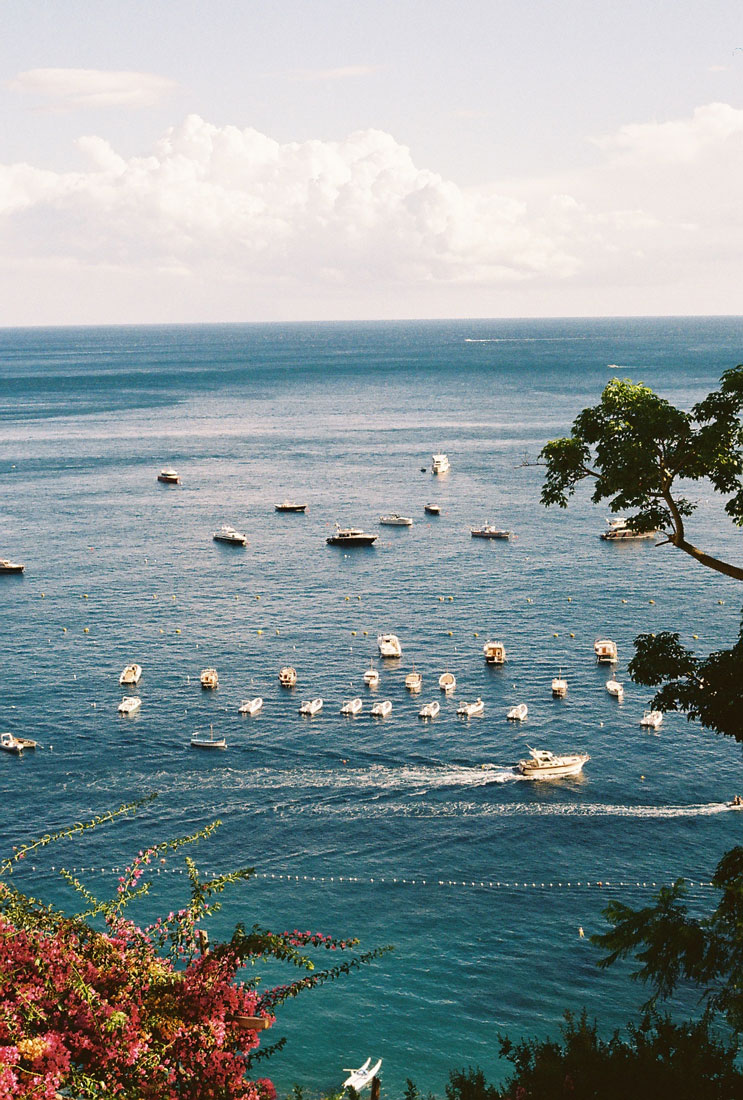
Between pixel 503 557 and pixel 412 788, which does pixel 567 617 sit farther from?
pixel 412 788

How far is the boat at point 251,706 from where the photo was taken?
8994 cm

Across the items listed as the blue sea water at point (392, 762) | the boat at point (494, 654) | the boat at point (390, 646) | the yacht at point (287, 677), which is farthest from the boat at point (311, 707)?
the boat at point (494, 654)

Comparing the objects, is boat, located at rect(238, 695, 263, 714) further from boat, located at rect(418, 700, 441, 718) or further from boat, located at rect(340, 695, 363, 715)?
boat, located at rect(418, 700, 441, 718)

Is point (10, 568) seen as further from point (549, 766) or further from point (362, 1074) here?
point (362, 1074)

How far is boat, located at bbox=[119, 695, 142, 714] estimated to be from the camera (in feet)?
→ 298

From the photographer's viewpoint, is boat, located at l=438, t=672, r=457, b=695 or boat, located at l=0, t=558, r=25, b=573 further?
boat, located at l=0, t=558, r=25, b=573

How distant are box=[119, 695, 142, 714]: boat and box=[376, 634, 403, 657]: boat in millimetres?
25174

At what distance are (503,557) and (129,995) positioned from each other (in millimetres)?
122493

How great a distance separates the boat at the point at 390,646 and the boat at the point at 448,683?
7910mm

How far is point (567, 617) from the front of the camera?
115 m

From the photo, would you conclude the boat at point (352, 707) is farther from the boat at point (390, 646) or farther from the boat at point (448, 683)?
the boat at point (390, 646)

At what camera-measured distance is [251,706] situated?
297ft

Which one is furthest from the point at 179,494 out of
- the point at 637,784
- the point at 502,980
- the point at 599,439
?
the point at 599,439

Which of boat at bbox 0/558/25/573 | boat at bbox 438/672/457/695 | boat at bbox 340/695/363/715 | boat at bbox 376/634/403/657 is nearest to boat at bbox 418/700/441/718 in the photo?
boat at bbox 438/672/457/695
